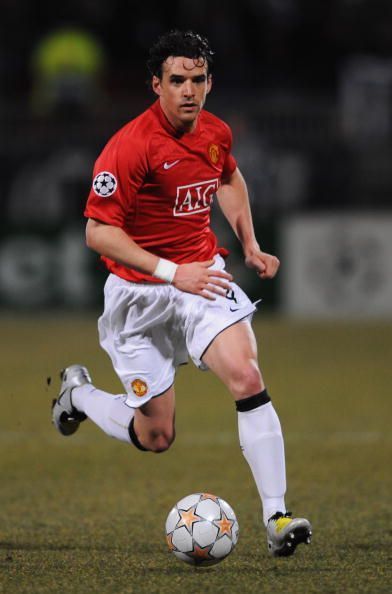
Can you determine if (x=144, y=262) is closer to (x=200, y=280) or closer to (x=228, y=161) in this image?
(x=200, y=280)

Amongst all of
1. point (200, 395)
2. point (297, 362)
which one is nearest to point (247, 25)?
point (297, 362)

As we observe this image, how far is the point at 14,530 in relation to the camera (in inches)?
220

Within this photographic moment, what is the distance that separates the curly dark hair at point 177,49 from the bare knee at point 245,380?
1.22 m

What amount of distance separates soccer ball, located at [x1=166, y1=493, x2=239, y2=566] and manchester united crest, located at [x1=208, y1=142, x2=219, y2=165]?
1.45m

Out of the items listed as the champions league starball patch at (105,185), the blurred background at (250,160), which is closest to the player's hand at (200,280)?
the champions league starball patch at (105,185)

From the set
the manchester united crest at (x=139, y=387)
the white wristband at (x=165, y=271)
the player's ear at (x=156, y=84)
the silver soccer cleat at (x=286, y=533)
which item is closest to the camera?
the silver soccer cleat at (x=286, y=533)

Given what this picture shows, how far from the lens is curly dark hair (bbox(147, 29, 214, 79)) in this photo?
16.8ft

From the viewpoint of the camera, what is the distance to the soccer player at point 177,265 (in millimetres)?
4980

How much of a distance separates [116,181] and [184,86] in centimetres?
47

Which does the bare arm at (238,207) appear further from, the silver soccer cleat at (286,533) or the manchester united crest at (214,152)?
the silver soccer cleat at (286,533)

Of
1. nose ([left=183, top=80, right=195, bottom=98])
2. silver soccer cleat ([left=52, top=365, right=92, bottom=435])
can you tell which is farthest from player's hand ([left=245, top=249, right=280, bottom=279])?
silver soccer cleat ([left=52, top=365, right=92, bottom=435])

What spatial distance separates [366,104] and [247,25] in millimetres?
2525

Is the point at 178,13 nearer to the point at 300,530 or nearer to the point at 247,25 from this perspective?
the point at 247,25

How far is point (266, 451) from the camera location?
16.4ft
